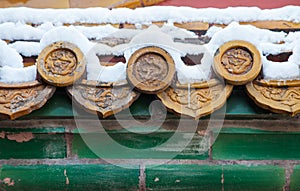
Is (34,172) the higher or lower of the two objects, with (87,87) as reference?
lower

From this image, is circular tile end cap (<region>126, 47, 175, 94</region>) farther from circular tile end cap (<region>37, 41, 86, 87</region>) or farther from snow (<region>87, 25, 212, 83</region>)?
circular tile end cap (<region>37, 41, 86, 87</region>)

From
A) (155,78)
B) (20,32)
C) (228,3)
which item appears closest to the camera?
(155,78)

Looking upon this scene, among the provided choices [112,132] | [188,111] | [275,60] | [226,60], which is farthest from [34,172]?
[275,60]

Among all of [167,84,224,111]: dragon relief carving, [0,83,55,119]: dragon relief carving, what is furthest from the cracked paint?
[167,84,224,111]: dragon relief carving

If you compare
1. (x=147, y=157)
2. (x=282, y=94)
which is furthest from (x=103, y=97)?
(x=282, y=94)

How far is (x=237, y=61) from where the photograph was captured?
2.00 m

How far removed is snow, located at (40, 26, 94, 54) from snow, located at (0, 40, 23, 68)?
0.10 meters

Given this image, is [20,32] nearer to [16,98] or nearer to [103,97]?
[16,98]

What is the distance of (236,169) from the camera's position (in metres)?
2.13

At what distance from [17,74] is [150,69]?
1.52ft

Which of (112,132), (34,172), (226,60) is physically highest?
(226,60)

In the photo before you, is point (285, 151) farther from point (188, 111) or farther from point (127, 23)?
point (127, 23)

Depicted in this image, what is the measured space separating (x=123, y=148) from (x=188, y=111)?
30cm

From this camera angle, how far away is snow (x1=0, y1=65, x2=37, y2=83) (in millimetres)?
2053
